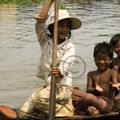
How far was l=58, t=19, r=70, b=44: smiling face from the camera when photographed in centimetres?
432

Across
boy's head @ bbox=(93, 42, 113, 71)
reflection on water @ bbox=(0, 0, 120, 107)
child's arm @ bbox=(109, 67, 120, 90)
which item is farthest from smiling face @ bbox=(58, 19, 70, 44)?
reflection on water @ bbox=(0, 0, 120, 107)

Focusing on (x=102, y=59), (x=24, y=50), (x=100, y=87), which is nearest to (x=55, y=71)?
(x=102, y=59)

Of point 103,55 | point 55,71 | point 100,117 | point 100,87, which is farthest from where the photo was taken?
point 100,87

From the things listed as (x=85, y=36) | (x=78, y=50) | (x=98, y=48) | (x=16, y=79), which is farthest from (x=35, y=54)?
(x=98, y=48)

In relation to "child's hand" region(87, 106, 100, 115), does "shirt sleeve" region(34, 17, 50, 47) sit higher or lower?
higher

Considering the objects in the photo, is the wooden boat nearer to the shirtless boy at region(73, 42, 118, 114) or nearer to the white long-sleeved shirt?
the shirtless boy at region(73, 42, 118, 114)

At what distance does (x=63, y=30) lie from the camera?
14.2 feet

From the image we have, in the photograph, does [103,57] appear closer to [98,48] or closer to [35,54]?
[98,48]

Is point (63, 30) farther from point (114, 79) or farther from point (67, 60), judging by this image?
point (114, 79)

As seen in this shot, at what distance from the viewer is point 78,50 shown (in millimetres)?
11023

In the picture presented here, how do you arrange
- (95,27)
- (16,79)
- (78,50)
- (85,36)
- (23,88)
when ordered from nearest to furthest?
1. (23,88)
2. (16,79)
3. (78,50)
4. (85,36)
5. (95,27)

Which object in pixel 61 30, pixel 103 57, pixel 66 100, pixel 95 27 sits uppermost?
pixel 61 30

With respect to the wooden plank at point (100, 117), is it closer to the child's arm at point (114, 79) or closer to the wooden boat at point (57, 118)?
the wooden boat at point (57, 118)

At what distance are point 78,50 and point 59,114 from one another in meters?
6.65
